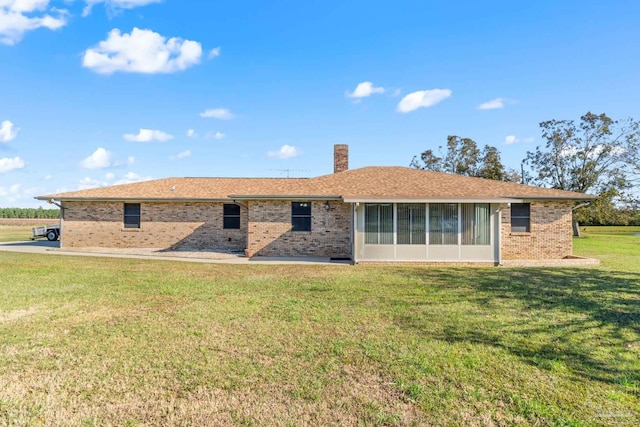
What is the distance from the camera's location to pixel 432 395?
3.41 metres

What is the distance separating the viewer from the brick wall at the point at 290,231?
49.8ft

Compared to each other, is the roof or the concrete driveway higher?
the roof

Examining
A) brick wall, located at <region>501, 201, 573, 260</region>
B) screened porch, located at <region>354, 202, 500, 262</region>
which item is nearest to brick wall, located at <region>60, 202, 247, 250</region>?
screened porch, located at <region>354, 202, 500, 262</region>

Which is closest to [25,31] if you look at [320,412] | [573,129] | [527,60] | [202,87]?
[202,87]

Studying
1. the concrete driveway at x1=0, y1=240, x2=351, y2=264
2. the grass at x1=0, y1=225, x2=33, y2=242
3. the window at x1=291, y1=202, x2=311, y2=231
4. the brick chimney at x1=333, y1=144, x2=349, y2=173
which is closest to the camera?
the concrete driveway at x1=0, y1=240, x2=351, y2=264

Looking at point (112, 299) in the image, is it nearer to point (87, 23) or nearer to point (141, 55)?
point (141, 55)

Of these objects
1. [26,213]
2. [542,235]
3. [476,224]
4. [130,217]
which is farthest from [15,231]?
[26,213]

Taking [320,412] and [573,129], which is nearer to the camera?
[320,412]

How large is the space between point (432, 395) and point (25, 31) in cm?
2094

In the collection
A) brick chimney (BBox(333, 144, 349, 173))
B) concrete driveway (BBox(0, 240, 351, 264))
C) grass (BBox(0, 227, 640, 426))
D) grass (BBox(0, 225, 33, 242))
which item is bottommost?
grass (BBox(0, 227, 640, 426))

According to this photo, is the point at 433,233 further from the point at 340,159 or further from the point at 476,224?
the point at 340,159

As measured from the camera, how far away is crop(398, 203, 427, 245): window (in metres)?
13.1

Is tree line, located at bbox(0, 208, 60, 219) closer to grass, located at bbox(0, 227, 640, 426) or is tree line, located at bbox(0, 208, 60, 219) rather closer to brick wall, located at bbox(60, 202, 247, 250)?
brick wall, located at bbox(60, 202, 247, 250)

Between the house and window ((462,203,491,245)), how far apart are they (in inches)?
1.5
